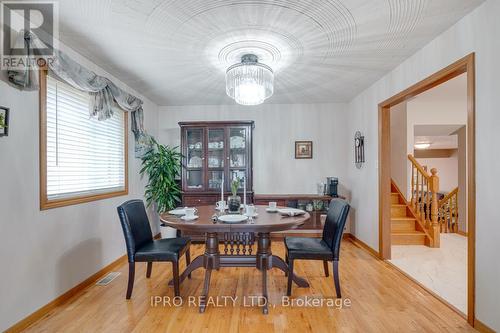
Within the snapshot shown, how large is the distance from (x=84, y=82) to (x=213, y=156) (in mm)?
2194

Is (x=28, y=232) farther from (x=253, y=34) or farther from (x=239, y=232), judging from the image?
(x=253, y=34)

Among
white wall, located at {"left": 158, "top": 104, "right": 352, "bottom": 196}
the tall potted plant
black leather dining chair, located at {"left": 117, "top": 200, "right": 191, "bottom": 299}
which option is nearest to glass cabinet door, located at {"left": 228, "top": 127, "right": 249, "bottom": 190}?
white wall, located at {"left": 158, "top": 104, "right": 352, "bottom": 196}

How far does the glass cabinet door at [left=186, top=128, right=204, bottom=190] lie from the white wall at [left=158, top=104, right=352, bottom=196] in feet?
1.76

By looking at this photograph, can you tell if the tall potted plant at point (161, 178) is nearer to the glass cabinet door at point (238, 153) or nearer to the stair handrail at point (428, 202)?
the glass cabinet door at point (238, 153)

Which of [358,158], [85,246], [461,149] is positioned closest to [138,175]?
[85,246]

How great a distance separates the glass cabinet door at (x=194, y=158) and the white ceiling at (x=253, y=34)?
3.68ft

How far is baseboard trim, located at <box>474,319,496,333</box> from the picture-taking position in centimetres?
182

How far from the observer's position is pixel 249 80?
8.23 ft

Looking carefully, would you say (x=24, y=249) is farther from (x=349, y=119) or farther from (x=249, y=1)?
(x=349, y=119)

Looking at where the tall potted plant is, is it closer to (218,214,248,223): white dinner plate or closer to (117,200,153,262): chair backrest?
(117,200,153,262): chair backrest

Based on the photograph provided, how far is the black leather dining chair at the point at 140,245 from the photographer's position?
7.57 feet

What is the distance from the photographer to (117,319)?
2.09 metres

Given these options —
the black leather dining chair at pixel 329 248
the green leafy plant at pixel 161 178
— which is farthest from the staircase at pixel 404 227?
the green leafy plant at pixel 161 178

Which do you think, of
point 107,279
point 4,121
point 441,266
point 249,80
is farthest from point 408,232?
point 4,121
